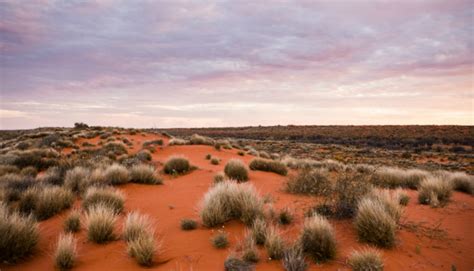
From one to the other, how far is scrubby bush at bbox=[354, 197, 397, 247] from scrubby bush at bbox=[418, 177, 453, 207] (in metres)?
3.81

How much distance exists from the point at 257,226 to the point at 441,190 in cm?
705

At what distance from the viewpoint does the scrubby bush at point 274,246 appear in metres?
4.69

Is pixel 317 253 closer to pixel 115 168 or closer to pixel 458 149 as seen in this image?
pixel 115 168

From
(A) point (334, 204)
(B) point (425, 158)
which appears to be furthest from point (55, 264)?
(B) point (425, 158)

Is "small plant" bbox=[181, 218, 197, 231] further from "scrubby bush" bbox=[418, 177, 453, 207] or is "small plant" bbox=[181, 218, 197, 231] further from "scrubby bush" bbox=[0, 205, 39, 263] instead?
"scrubby bush" bbox=[418, 177, 453, 207]

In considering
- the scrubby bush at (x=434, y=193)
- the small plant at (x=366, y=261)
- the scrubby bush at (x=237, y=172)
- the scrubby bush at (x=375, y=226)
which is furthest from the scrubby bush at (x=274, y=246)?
the scrubby bush at (x=237, y=172)

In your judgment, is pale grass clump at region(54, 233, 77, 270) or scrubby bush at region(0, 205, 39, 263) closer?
pale grass clump at region(54, 233, 77, 270)

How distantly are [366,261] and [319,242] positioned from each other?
30.3 inches

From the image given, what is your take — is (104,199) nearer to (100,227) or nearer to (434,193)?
(100,227)

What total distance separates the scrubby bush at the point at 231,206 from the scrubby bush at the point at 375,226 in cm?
197

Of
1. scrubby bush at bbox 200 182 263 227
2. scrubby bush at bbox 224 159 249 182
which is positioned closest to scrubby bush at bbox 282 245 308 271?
scrubby bush at bbox 200 182 263 227

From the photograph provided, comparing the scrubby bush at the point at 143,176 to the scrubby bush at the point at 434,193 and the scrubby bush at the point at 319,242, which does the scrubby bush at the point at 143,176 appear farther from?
the scrubby bush at the point at 434,193

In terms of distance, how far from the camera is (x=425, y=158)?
101 feet

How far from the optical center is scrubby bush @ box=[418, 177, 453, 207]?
8380 millimetres
